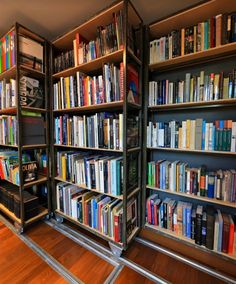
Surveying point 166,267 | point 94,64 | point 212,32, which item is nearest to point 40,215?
point 166,267

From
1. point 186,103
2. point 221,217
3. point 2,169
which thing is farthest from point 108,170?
point 2,169

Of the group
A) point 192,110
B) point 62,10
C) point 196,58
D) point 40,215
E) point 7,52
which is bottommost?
point 40,215

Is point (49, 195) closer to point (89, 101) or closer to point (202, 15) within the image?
point (89, 101)

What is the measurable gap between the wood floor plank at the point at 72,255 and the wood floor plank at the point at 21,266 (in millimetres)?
105

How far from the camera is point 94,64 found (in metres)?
1.45

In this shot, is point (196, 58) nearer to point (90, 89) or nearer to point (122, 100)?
point (122, 100)

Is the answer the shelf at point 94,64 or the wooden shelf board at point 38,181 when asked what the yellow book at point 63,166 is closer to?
the wooden shelf board at point 38,181

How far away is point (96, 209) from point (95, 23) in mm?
1717

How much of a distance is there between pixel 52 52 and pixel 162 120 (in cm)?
145

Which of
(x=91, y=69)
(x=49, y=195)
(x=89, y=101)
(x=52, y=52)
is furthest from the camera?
(x=49, y=195)

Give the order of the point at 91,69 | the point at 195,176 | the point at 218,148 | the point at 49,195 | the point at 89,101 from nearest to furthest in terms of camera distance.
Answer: the point at 218,148 < the point at 195,176 < the point at 89,101 < the point at 91,69 < the point at 49,195

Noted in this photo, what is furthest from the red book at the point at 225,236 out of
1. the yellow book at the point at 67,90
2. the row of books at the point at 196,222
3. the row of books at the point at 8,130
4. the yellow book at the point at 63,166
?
the row of books at the point at 8,130

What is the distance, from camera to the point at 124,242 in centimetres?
130

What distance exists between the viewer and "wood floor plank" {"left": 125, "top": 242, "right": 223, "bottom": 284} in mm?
1169
